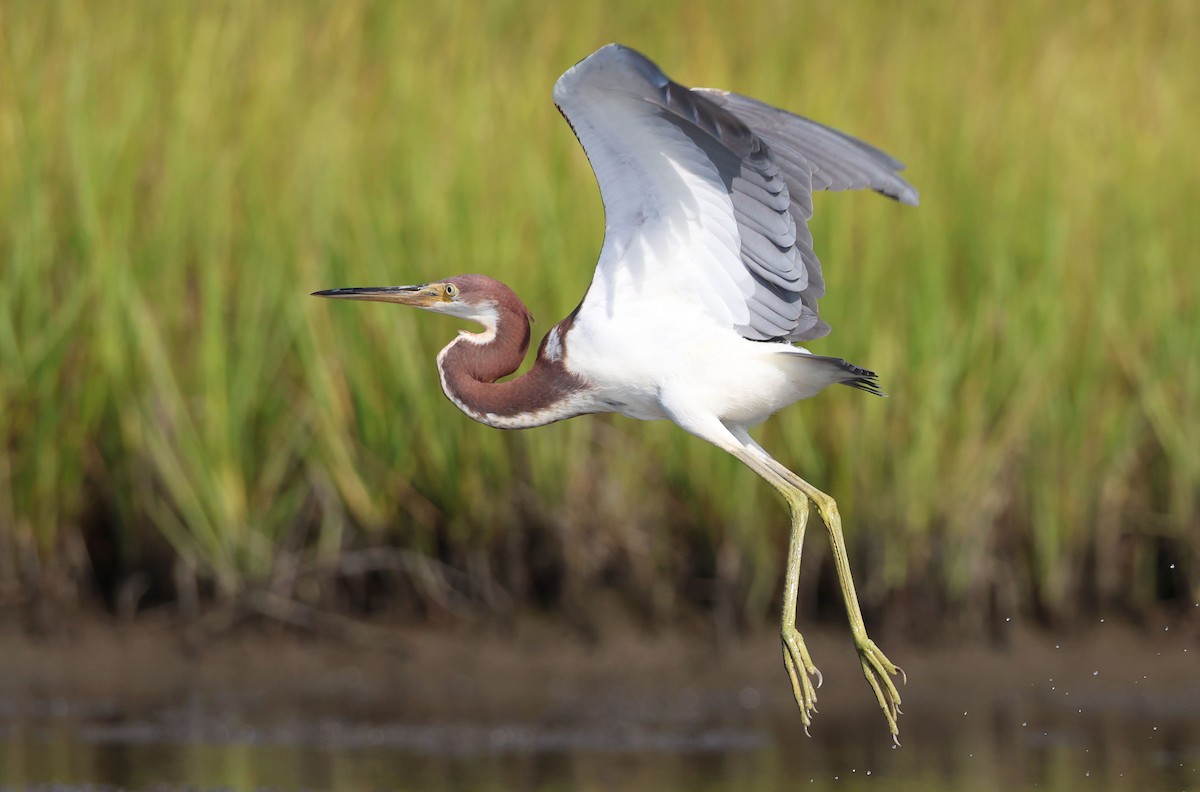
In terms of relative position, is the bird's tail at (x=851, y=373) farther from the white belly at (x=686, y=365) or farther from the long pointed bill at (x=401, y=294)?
the long pointed bill at (x=401, y=294)

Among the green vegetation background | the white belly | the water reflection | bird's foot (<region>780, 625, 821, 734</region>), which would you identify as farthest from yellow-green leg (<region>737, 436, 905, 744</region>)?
the green vegetation background

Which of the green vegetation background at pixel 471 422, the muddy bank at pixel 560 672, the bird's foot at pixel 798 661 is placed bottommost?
the muddy bank at pixel 560 672

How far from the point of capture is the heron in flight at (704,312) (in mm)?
4570

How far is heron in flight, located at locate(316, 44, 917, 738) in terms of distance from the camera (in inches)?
180

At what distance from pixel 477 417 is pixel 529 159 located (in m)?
1.99

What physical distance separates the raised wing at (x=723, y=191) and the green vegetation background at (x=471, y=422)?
144cm

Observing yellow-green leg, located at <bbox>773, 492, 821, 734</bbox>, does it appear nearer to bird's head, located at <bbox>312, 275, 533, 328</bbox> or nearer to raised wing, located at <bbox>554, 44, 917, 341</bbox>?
raised wing, located at <bbox>554, 44, 917, 341</bbox>

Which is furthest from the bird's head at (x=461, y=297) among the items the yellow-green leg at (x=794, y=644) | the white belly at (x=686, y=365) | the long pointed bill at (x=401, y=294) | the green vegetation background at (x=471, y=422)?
the green vegetation background at (x=471, y=422)

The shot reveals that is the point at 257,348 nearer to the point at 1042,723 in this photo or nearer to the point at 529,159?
the point at 529,159

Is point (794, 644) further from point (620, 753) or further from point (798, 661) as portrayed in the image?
point (620, 753)

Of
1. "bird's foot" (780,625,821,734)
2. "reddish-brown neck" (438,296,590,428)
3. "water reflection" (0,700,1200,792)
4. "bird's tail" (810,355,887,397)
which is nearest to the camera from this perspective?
"bird's tail" (810,355,887,397)

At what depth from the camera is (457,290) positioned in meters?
4.85

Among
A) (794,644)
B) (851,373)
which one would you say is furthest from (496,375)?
(794,644)

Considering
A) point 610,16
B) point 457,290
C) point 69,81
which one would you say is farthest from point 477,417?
point 610,16
